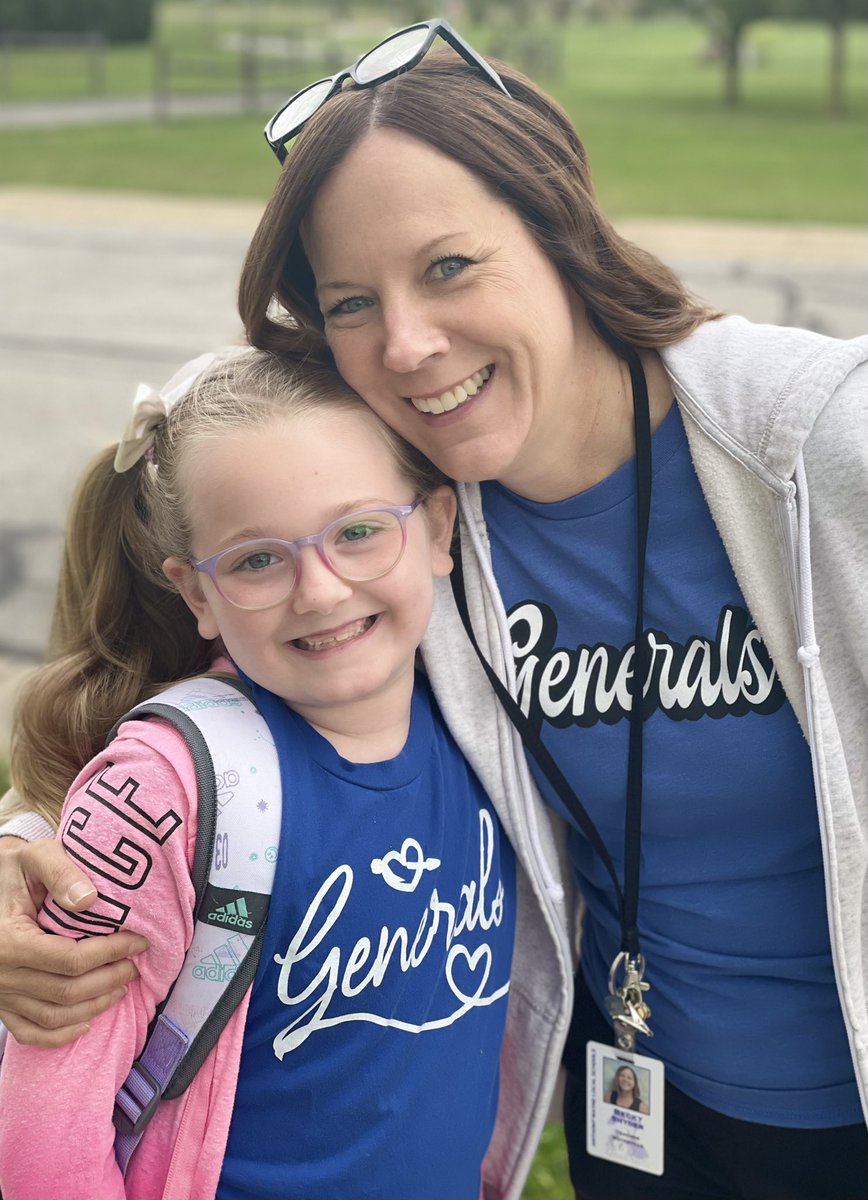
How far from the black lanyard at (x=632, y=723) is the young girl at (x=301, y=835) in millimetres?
111

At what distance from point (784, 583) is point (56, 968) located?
1096mm

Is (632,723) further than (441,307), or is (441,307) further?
(632,723)

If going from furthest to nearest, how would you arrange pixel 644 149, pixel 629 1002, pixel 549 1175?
pixel 644 149 → pixel 549 1175 → pixel 629 1002

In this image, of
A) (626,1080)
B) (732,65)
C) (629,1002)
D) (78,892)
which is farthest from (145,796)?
(732,65)

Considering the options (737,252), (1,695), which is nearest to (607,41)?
(737,252)

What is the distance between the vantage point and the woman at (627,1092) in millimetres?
2102

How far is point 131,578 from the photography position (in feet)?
6.60

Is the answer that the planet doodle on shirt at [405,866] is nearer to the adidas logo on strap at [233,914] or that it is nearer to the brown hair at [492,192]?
the adidas logo on strap at [233,914]

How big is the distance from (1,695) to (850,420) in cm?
342

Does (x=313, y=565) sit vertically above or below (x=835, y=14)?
below

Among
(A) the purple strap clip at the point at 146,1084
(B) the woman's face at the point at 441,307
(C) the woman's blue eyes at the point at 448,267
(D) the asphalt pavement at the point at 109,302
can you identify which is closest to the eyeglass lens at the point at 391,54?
(B) the woman's face at the point at 441,307

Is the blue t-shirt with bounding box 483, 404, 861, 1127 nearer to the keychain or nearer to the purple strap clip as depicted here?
the keychain

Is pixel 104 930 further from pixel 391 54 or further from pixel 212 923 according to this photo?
pixel 391 54

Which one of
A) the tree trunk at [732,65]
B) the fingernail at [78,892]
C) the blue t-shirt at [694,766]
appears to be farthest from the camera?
the tree trunk at [732,65]
